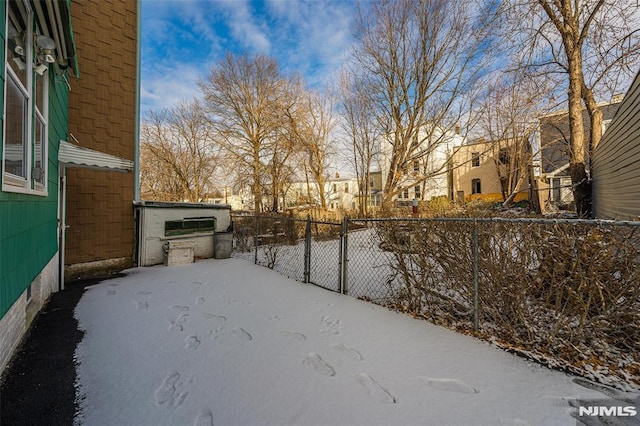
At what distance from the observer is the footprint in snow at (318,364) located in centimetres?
226

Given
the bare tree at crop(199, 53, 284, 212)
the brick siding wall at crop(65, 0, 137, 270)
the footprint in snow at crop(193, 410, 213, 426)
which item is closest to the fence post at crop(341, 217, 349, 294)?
the footprint in snow at crop(193, 410, 213, 426)

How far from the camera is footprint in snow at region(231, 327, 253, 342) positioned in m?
2.86

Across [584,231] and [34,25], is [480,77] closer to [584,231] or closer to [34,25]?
[584,231]

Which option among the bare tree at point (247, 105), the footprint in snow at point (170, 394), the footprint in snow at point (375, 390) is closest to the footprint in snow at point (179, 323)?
the footprint in snow at point (170, 394)

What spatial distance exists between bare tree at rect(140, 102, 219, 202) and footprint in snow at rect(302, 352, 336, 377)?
79.9 feet

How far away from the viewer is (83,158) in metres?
4.59

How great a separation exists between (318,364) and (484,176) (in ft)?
92.0

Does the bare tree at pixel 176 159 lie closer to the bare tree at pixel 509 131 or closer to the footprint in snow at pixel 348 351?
the bare tree at pixel 509 131

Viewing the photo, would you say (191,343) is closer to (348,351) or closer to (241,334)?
(241,334)

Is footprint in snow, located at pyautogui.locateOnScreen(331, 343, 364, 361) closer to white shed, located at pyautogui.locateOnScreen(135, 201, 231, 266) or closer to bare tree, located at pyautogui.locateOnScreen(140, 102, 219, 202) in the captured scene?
white shed, located at pyautogui.locateOnScreen(135, 201, 231, 266)

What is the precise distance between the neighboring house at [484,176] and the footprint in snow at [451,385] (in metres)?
21.2

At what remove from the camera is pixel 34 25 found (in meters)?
2.70

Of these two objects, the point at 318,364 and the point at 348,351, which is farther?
the point at 348,351

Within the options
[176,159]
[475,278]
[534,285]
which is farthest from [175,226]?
[176,159]
